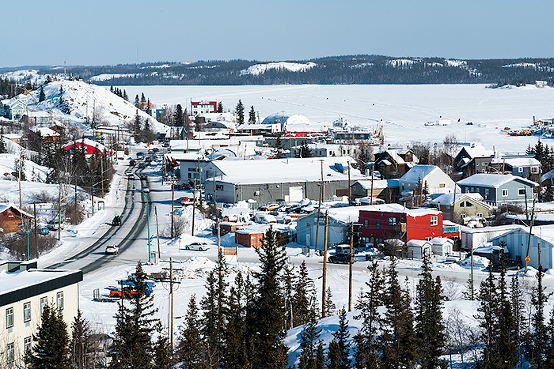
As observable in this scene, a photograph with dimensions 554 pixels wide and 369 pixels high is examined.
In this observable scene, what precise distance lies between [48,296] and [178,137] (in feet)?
214

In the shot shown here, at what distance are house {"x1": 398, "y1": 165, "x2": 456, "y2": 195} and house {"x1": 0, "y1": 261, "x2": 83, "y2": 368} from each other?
3071 cm

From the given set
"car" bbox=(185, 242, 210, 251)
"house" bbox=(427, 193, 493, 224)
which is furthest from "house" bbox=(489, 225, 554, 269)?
"car" bbox=(185, 242, 210, 251)

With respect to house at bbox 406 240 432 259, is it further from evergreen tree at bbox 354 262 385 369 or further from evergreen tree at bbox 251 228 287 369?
evergreen tree at bbox 251 228 287 369

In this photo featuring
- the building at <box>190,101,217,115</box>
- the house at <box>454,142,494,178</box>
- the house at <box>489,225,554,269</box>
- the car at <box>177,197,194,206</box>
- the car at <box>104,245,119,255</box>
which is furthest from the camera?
the building at <box>190,101,217,115</box>

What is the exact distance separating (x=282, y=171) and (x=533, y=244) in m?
22.4

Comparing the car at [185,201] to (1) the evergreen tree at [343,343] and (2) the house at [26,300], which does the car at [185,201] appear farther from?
(1) the evergreen tree at [343,343]

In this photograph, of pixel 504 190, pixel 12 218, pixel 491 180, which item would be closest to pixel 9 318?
pixel 12 218

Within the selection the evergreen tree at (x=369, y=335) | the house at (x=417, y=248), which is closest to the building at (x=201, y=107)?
the house at (x=417, y=248)

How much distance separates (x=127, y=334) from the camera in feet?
59.8

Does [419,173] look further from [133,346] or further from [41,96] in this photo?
[41,96]

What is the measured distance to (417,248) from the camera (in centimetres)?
3509

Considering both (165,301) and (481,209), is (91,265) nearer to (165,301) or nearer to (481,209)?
(165,301)

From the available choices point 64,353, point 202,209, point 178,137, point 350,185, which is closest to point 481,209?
point 350,185

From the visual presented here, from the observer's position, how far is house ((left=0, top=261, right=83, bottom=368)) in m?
19.4
